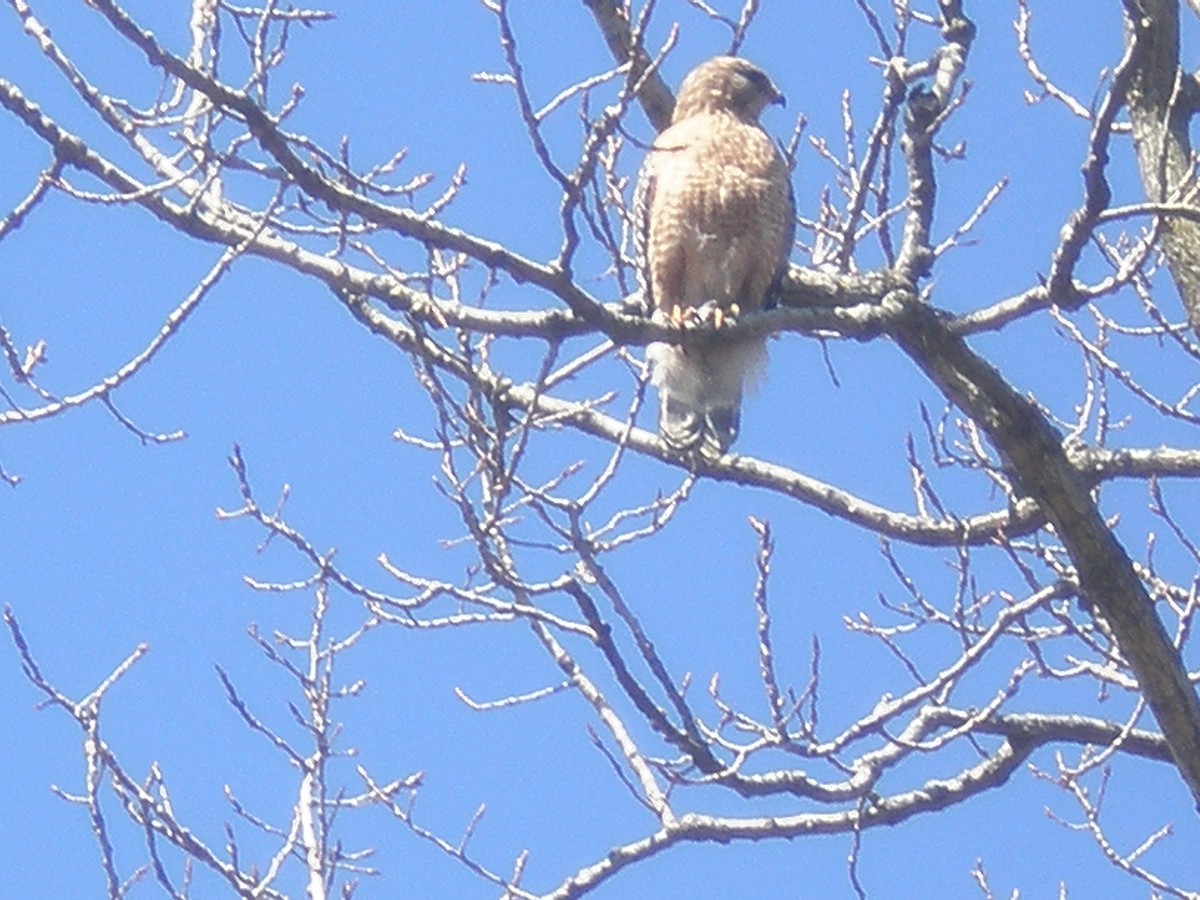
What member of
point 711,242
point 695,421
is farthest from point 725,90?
point 695,421

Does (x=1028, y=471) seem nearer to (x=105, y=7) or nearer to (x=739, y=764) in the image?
(x=739, y=764)

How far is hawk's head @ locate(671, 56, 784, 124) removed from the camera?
5.80 meters

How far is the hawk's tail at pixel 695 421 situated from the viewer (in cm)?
518

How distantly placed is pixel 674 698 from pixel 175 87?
4.81 feet

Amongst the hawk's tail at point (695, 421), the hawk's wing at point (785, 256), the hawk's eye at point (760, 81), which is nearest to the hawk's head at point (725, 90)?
the hawk's eye at point (760, 81)

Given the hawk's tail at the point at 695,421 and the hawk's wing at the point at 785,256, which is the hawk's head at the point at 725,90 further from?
the hawk's tail at the point at 695,421

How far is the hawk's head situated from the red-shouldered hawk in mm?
53

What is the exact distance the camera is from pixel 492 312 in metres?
3.45

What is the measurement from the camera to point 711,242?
5461 mm

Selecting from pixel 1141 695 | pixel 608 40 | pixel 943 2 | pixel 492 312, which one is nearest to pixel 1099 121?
pixel 943 2

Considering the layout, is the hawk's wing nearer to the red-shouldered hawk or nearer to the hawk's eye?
the red-shouldered hawk

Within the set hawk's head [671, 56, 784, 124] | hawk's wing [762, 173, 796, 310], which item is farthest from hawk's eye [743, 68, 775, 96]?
hawk's wing [762, 173, 796, 310]

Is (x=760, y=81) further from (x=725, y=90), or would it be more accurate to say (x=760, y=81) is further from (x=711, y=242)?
(x=711, y=242)

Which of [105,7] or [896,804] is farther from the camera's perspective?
[896,804]
